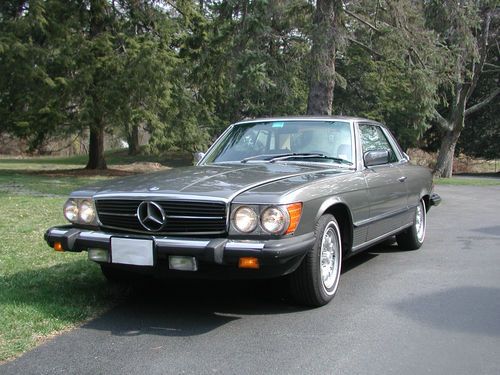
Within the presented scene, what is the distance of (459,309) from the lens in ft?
15.7

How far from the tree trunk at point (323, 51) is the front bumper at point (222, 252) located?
10.3 metres

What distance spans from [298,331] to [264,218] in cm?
88

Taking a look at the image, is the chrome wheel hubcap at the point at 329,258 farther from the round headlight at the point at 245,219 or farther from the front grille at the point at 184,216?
the front grille at the point at 184,216

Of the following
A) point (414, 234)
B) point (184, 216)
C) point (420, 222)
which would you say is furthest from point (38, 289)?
point (420, 222)

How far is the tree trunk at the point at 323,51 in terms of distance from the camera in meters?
13.9

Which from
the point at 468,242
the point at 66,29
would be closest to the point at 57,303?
the point at 468,242

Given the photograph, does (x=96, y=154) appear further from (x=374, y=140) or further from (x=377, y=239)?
(x=377, y=239)

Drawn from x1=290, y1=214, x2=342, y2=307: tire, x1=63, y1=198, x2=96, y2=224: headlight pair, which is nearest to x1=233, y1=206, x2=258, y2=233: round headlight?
x1=290, y1=214, x2=342, y2=307: tire

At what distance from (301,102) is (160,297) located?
85.3 ft

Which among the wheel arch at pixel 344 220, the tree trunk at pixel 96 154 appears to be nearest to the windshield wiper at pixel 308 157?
the wheel arch at pixel 344 220


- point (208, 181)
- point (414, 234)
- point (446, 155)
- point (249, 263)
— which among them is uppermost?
point (208, 181)

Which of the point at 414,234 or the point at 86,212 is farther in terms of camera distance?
the point at 414,234

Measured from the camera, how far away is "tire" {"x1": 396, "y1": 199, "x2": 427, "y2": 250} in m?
7.27

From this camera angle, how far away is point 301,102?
3028 centimetres
